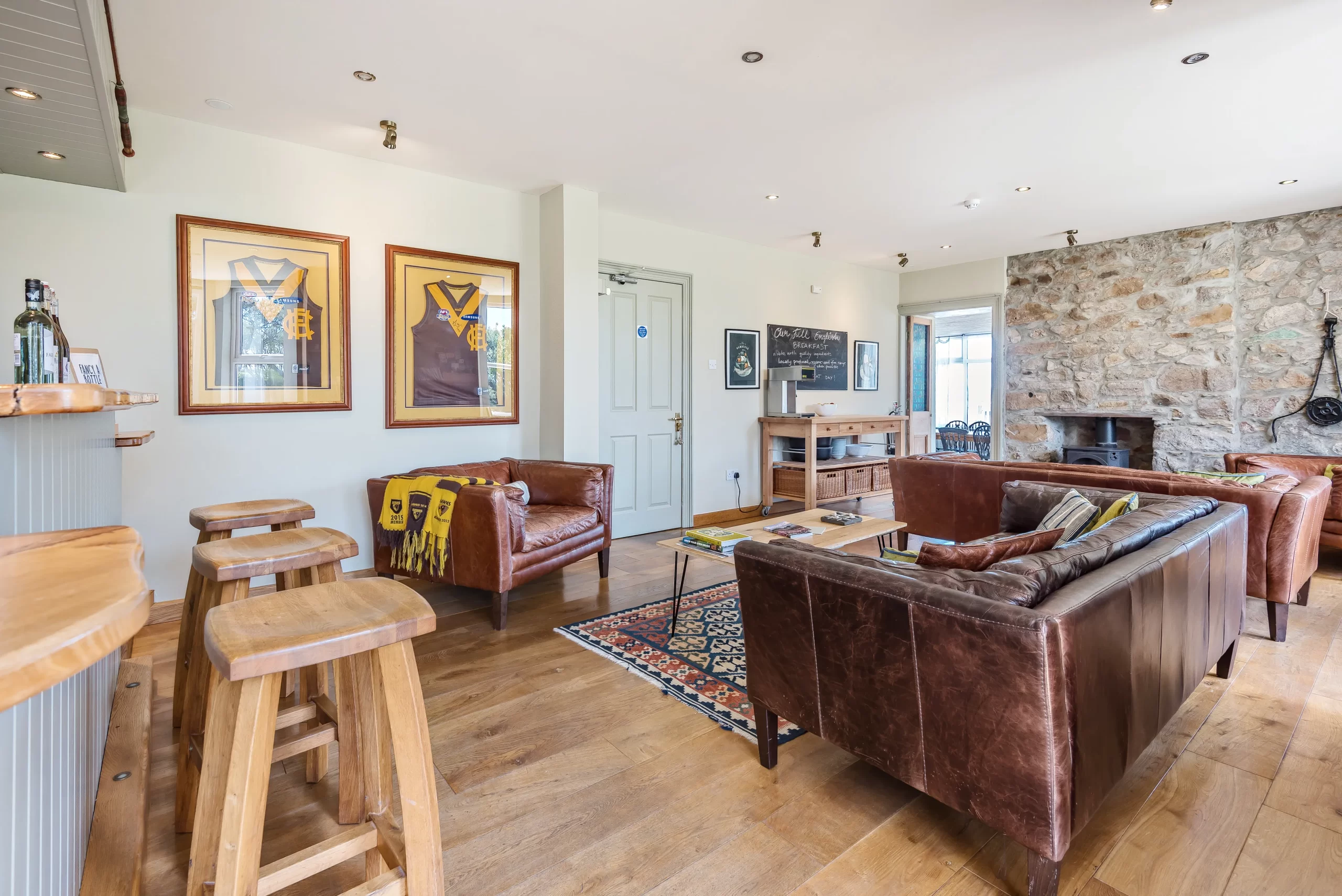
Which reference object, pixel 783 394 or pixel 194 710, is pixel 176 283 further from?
pixel 783 394

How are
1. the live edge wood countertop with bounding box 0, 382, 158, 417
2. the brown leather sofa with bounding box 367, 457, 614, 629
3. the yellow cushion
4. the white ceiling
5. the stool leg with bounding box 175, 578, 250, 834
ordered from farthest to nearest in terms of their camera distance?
the brown leather sofa with bounding box 367, 457, 614, 629 → the white ceiling → the yellow cushion → the stool leg with bounding box 175, 578, 250, 834 → the live edge wood countertop with bounding box 0, 382, 158, 417

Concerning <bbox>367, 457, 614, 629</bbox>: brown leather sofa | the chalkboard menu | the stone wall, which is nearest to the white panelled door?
<bbox>367, 457, 614, 629</bbox>: brown leather sofa

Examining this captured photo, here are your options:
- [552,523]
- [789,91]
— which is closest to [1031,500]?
[789,91]

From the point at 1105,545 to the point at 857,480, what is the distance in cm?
445

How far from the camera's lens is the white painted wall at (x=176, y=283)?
2941mm

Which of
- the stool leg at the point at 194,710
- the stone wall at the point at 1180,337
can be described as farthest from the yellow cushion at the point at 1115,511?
the stone wall at the point at 1180,337

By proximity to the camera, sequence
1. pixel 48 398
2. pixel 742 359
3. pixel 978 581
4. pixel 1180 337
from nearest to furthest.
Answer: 1. pixel 48 398
2. pixel 978 581
3. pixel 1180 337
4. pixel 742 359

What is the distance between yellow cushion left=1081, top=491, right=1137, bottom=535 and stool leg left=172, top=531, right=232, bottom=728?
9.01 ft

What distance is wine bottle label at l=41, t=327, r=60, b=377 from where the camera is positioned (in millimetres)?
1606

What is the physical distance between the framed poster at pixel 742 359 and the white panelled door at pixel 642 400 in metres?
0.54

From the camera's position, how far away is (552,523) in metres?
3.46

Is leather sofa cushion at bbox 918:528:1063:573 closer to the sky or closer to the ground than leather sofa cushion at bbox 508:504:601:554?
closer to the sky

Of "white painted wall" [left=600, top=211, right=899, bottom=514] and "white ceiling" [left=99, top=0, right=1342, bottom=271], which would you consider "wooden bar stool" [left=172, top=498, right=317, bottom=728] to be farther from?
"white painted wall" [left=600, top=211, right=899, bottom=514]

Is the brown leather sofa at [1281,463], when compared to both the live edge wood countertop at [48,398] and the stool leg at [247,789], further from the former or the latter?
the live edge wood countertop at [48,398]
